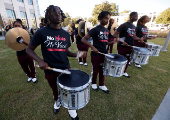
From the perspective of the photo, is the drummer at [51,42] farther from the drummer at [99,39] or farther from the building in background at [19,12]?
the building in background at [19,12]

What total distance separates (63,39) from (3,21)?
60.9 ft

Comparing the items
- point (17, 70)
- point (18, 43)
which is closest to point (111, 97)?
point (18, 43)

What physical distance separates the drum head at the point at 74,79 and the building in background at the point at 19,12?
18.2 m

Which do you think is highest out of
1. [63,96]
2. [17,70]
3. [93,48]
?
[93,48]

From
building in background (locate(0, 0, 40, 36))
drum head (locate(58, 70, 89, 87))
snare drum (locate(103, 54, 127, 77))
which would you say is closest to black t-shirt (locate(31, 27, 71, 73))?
drum head (locate(58, 70, 89, 87))

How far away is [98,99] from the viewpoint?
2.63 metres

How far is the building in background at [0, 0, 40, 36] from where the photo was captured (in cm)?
1469

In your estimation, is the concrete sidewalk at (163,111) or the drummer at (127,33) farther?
the drummer at (127,33)

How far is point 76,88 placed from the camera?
4.55ft

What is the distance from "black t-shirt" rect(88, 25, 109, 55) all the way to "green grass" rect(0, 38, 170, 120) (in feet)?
5.00

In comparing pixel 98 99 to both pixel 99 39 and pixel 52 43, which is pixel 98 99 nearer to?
pixel 99 39

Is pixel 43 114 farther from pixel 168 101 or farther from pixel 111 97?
pixel 168 101

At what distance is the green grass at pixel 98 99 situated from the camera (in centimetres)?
216

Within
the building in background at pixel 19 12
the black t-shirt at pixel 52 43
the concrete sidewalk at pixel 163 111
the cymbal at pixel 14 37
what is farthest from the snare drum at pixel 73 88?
the building in background at pixel 19 12
